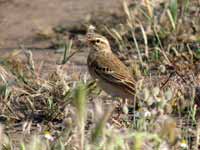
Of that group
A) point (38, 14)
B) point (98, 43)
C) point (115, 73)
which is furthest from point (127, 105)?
point (38, 14)

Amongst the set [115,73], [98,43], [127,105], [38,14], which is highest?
[38,14]

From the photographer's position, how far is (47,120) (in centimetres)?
813

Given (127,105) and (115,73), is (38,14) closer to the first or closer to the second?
(115,73)

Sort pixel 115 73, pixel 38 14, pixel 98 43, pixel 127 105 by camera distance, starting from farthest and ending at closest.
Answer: pixel 38 14
pixel 98 43
pixel 115 73
pixel 127 105

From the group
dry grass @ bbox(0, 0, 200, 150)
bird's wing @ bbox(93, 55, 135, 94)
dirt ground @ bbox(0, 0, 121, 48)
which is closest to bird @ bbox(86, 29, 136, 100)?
bird's wing @ bbox(93, 55, 135, 94)

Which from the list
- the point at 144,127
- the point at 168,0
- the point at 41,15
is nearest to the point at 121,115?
the point at 144,127

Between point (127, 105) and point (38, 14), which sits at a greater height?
point (38, 14)

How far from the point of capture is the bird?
841cm

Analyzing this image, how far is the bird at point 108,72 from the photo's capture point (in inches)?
331

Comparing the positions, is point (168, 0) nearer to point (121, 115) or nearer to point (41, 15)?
point (41, 15)

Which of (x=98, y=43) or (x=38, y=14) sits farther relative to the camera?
(x=38, y=14)

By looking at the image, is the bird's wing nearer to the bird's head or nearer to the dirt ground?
the bird's head

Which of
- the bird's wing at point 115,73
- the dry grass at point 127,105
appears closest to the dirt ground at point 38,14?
the dry grass at point 127,105

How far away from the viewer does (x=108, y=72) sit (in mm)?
8711
